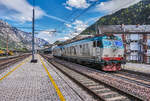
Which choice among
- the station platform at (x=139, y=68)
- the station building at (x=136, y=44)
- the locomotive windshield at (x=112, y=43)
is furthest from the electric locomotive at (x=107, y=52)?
the station building at (x=136, y=44)

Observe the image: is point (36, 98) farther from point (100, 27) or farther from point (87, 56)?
point (100, 27)

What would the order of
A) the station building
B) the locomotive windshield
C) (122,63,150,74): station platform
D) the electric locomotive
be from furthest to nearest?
1. the station building
2. (122,63,150,74): station platform
3. the locomotive windshield
4. the electric locomotive

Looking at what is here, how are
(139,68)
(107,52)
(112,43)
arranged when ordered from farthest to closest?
(139,68) → (112,43) → (107,52)

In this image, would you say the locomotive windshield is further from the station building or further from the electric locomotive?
the station building

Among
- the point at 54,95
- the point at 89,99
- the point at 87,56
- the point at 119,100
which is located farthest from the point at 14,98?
the point at 87,56

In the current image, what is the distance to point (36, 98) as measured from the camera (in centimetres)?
520

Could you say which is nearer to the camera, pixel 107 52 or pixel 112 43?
pixel 107 52

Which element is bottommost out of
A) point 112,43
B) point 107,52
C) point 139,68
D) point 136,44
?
point 139,68

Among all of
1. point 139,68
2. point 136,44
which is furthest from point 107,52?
point 136,44

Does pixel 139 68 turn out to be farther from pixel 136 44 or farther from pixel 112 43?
pixel 136 44

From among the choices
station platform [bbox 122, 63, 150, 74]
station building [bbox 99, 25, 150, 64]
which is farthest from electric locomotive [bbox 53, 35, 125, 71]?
station building [bbox 99, 25, 150, 64]

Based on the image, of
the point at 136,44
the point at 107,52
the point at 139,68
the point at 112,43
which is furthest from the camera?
the point at 136,44

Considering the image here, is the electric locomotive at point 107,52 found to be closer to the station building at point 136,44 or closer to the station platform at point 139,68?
the station platform at point 139,68

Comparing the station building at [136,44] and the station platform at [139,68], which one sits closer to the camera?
the station platform at [139,68]
